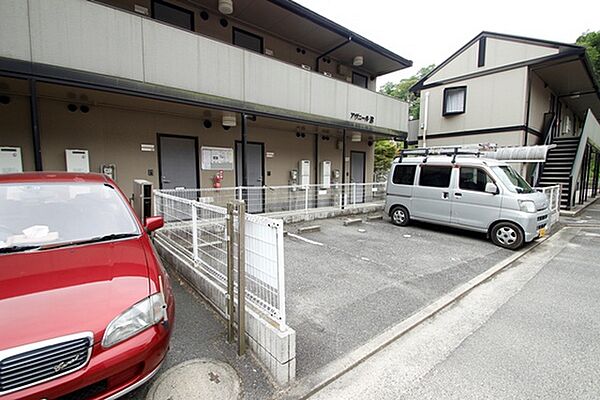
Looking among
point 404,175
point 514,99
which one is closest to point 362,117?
point 404,175

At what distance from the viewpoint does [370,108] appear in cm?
1002

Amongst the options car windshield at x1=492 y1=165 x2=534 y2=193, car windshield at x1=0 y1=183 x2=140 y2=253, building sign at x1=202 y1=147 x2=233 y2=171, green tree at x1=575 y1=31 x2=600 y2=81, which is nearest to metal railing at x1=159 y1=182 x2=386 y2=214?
building sign at x1=202 y1=147 x2=233 y2=171

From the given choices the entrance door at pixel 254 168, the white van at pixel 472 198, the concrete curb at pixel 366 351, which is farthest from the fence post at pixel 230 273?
the white van at pixel 472 198

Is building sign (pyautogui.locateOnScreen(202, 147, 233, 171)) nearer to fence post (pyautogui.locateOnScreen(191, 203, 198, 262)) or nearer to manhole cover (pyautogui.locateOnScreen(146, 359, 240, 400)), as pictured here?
fence post (pyautogui.locateOnScreen(191, 203, 198, 262))

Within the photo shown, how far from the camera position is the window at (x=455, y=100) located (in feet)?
41.3

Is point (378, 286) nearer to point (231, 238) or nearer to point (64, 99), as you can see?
point (231, 238)

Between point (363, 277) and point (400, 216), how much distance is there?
4288 millimetres

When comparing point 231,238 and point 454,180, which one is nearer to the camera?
point 231,238

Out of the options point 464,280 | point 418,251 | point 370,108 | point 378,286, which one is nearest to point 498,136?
point 370,108

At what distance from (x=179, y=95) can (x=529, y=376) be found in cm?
663

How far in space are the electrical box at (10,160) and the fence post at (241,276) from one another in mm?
6065

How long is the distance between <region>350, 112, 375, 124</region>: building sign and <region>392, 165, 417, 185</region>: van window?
2364 mm

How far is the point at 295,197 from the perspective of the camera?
9.39 meters

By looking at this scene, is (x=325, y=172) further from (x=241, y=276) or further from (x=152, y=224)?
(x=241, y=276)
